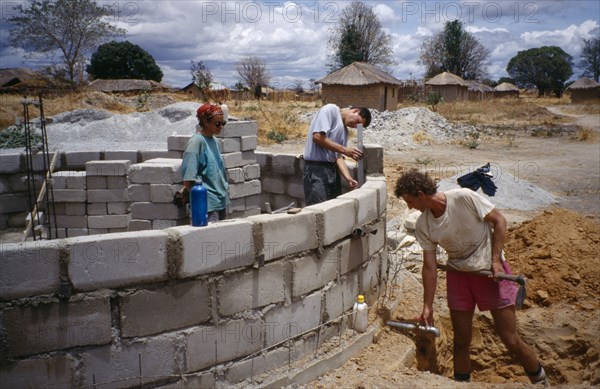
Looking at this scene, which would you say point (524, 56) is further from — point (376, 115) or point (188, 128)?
point (188, 128)

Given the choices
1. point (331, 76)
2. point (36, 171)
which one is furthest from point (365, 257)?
point (331, 76)

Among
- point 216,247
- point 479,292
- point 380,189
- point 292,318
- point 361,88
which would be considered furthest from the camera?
point 361,88

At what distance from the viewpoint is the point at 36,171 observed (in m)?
8.12

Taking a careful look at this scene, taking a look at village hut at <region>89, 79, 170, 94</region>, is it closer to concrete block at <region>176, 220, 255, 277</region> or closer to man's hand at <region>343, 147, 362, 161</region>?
man's hand at <region>343, 147, 362, 161</region>

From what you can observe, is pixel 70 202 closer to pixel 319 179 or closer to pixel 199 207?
pixel 319 179

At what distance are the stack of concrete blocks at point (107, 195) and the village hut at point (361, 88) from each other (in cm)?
2134

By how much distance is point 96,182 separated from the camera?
7.62 meters

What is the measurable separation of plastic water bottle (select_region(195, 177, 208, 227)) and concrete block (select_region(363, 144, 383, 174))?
2.56 m

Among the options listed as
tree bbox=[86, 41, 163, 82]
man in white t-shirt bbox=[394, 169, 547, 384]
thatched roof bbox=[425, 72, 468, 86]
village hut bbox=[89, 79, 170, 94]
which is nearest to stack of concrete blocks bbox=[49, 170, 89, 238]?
man in white t-shirt bbox=[394, 169, 547, 384]

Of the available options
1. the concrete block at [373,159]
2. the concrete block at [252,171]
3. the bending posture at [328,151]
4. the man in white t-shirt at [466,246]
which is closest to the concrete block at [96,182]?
the concrete block at [252,171]

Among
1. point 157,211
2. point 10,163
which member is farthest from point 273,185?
point 10,163

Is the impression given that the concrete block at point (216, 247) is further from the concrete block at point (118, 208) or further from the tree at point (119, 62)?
the tree at point (119, 62)

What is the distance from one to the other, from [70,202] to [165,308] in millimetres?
5372

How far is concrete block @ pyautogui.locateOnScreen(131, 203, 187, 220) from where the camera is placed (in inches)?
244
